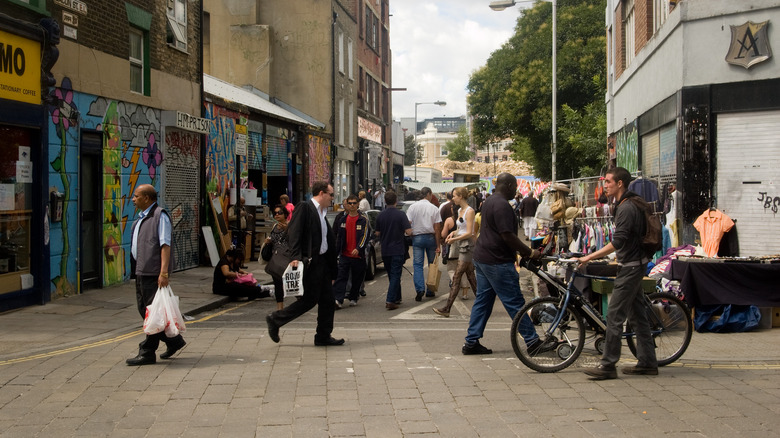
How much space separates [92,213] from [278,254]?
214 inches

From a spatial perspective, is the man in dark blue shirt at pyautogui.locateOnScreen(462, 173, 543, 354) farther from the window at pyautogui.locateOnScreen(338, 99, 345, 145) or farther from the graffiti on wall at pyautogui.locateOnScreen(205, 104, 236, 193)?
the window at pyautogui.locateOnScreen(338, 99, 345, 145)

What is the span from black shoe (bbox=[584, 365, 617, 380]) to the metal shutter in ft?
20.2

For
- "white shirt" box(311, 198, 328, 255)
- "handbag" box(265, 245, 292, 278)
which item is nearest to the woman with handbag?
"handbag" box(265, 245, 292, 278)

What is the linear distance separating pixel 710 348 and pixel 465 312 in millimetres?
3780

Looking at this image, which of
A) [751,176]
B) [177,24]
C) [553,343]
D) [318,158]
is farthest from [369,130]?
[553,343]

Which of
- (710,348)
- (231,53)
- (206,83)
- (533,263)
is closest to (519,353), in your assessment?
(533,263)

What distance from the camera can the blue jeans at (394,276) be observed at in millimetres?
11648

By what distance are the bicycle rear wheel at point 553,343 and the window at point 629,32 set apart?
1317 cm

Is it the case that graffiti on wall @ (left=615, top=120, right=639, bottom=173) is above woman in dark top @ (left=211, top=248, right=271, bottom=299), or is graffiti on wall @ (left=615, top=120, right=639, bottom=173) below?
above

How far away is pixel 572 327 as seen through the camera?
702 centimetres

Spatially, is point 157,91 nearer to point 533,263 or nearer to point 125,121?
point 125,121

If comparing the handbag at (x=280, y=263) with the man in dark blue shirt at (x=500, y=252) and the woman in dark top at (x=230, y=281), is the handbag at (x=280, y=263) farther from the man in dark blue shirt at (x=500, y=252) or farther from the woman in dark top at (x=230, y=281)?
the woman in dark top at (x=230, y=281)

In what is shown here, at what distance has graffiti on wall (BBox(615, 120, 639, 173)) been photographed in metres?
17.5

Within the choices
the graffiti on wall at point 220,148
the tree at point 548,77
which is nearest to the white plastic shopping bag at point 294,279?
the graffiti on wall at point 220,148
